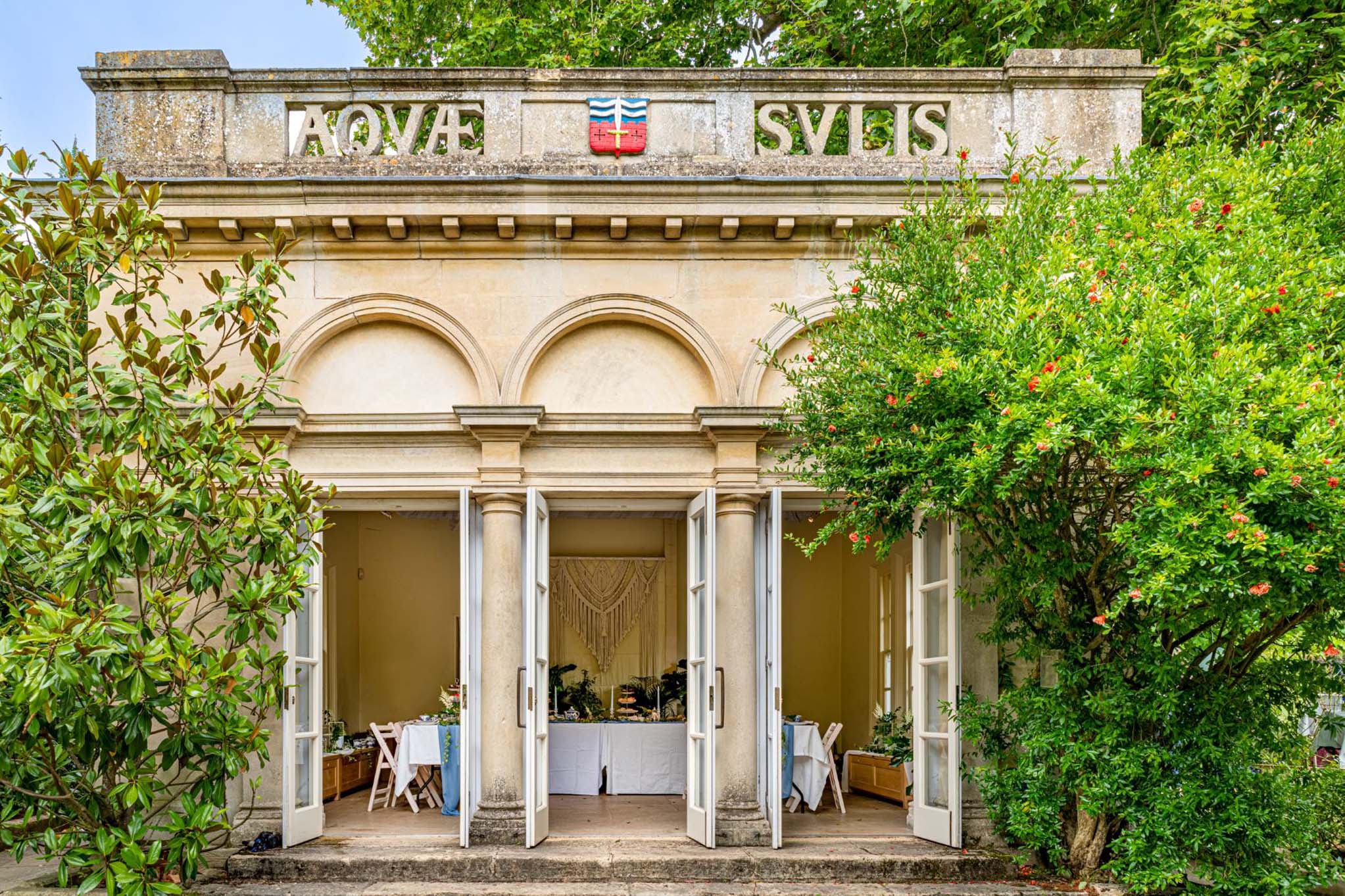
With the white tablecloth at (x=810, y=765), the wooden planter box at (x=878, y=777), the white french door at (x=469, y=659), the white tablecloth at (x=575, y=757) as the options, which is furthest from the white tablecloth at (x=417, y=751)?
the wooden planter box at (x=878, y=777)

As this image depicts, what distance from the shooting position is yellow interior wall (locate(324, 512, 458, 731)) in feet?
41.3

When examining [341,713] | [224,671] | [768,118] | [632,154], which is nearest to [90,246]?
[224,671]

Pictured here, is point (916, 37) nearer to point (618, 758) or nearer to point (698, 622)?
point (698, 622)

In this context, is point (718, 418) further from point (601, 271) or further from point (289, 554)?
point (289, 554)

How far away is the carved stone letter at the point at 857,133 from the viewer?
24.8 ft

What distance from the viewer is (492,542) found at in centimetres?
748

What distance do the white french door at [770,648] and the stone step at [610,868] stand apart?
37 centimetres

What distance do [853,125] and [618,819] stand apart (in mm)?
5591

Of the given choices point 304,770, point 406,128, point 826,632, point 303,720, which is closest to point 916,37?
point 406,128

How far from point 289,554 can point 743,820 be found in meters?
3.54

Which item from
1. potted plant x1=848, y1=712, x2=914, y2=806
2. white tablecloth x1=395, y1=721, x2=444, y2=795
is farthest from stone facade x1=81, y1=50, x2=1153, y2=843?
potted plant x1=848, y1=712, x2=914, y2=806

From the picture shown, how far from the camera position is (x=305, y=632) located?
742 cm

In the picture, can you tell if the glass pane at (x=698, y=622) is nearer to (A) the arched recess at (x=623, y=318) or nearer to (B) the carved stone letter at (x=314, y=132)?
(A) the arched recess at (x=623, y=318)

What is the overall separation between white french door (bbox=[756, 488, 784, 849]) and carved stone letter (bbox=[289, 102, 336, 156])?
4.12 metres
